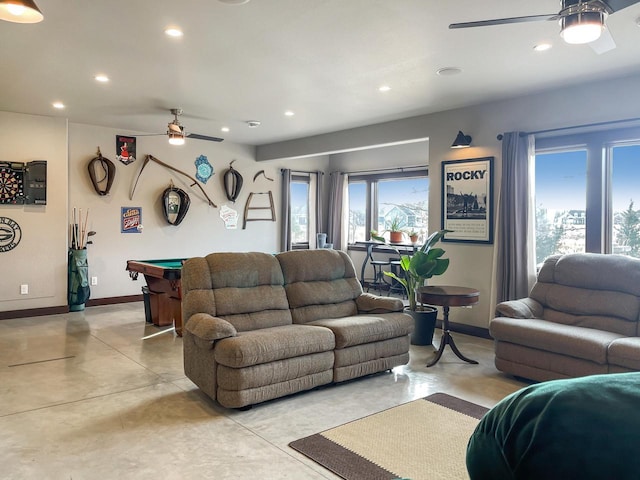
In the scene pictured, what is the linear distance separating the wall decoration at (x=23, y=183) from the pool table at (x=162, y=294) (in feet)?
5.69

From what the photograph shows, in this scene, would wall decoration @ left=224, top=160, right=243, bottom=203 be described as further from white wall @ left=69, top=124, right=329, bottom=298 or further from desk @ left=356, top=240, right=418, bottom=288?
desk @ left=356, top=240, right=418, bottom=288

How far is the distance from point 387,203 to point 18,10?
24.1ft

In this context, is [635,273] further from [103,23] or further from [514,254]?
[103,23]

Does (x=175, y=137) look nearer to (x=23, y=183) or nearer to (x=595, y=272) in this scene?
(x=23, y=183)

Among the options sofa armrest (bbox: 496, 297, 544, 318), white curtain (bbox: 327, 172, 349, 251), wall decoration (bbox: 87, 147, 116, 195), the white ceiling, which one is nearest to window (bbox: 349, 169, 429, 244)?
white curtain (bbox: 327, 172, 349, 251)

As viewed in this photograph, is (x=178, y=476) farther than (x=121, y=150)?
No

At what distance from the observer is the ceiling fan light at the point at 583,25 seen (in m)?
2.25

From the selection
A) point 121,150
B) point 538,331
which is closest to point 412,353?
point 538,331

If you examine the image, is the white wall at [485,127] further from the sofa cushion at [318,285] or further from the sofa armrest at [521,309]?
the sofa cushion at [318,285]

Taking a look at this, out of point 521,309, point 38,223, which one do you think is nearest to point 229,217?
point 38,223

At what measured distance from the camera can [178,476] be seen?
8.14 feet

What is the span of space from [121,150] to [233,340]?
5.16 metres

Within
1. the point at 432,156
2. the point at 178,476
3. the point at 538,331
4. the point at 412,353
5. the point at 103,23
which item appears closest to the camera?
the point at 178,476

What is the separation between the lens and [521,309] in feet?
14.0
